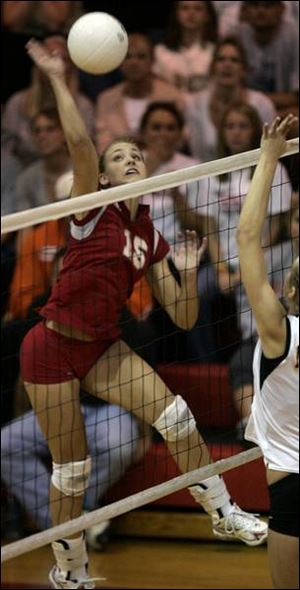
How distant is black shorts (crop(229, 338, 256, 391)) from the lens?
8.04m

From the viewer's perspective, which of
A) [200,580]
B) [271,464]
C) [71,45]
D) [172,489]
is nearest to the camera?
[271,464]

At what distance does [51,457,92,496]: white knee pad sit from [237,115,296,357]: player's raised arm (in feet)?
5.30

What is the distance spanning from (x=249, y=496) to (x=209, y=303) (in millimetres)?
1113

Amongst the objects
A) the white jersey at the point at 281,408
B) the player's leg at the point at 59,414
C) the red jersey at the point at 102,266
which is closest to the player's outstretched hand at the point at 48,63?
the red jersey at the point at 102,266

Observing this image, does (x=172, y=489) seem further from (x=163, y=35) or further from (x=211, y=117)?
(x=163, y=35)

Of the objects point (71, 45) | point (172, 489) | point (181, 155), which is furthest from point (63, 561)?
point (181, 155)

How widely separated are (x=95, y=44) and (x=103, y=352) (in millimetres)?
1447

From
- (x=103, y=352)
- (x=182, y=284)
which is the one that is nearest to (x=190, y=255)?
(x=182, y=284)

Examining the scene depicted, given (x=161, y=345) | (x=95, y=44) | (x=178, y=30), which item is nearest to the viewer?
(x=95, y=44)

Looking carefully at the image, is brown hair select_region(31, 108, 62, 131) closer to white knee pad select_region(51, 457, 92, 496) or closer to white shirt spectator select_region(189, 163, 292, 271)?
white shirt spectator select_region(189, 163, 292, 271)

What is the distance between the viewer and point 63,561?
6828 millimetres

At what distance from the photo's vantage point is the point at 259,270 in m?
5.21

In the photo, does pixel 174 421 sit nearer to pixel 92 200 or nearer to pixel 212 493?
pixel 212 493

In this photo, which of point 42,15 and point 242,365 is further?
point 42,15
